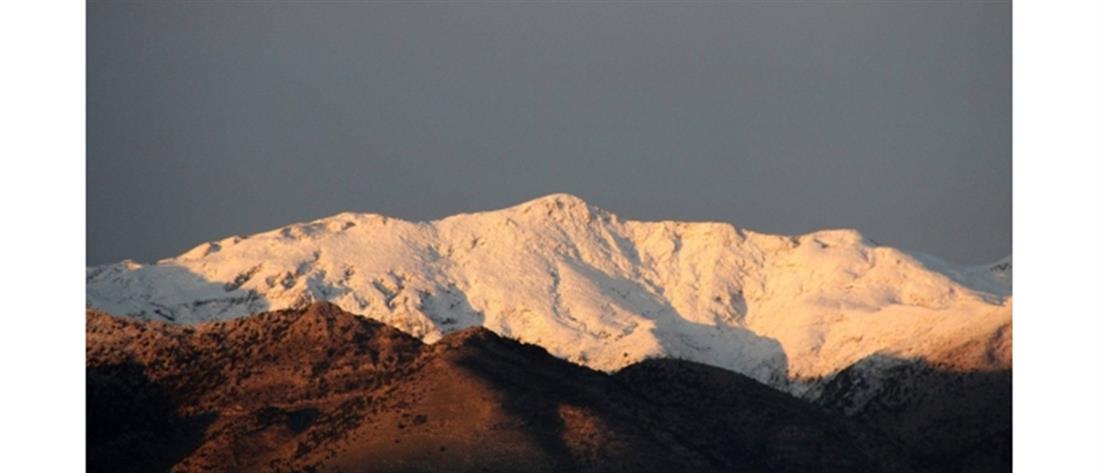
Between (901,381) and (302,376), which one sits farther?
(901,381)

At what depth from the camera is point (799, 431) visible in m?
161

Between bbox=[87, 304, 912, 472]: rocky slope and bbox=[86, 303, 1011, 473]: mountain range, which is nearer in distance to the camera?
bbox=[87, 304, 912, 472]: rocky slope

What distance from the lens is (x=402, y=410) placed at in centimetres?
14550

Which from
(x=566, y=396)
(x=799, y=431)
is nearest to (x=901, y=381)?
(x=799, y=431)

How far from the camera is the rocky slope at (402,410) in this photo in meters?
142

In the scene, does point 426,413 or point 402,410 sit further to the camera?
point 402,410

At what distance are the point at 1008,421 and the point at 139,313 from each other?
5733 centimetres

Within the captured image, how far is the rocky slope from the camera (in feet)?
465

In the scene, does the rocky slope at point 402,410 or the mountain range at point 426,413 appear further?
the mountain range at point 426,413

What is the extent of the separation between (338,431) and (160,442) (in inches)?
371
